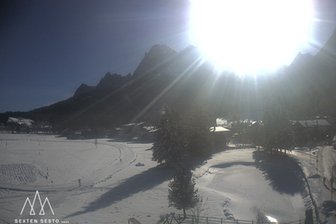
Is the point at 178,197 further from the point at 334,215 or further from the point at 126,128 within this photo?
the point at 126,128

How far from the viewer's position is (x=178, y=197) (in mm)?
24281

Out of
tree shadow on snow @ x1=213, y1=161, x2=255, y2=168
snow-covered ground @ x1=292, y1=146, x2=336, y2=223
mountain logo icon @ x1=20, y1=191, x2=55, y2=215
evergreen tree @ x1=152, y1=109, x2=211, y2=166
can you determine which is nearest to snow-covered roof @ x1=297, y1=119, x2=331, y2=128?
snow-covered ground @ x1=292, y1=146, x2=336, y2=223

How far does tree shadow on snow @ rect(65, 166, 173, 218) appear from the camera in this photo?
93.7 ft

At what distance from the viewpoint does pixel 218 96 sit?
17262 centimetres

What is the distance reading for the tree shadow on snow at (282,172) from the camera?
3288 cm

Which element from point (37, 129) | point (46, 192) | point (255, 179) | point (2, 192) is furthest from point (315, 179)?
point (37, 129)

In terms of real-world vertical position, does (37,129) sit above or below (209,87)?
below

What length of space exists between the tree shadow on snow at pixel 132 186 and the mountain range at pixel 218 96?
79.0 meters

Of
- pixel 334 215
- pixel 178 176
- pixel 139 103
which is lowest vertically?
pixel 334 215

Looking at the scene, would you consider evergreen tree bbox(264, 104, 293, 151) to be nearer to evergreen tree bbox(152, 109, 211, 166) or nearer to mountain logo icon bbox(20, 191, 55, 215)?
evergreen tree bbox(152, 109, 211, 166)

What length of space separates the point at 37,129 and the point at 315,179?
5174 inches

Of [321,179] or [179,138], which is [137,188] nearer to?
[179,138]

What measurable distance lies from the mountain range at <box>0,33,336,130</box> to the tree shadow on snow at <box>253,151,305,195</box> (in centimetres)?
6915

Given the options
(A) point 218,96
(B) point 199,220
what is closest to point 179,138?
(B) point 199,220
